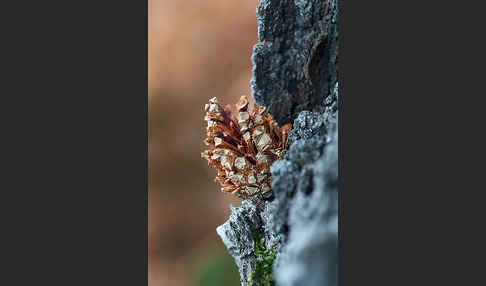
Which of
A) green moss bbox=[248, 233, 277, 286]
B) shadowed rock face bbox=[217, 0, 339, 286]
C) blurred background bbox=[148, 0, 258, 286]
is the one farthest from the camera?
blurred background bbox=[148, 0, 258, 286]

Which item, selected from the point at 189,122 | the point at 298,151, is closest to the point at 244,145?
the point at 298,151

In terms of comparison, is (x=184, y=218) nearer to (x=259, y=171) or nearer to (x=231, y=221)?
(x=231, y=221)

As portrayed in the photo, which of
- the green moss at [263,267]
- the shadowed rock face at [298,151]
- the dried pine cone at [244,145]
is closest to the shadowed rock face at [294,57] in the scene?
the shadowed rock face at [298,151]

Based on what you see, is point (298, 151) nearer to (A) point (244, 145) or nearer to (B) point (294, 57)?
(A) point (244, 145)

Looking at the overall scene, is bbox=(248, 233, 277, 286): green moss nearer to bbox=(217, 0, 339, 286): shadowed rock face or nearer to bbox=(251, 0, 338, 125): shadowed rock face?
bbox=(217, 0, 339, 286): shadowed rock face

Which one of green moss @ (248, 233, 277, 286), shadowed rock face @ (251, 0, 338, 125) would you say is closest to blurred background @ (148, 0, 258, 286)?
shadowed rock face @ (251, 0, 338, 125)
